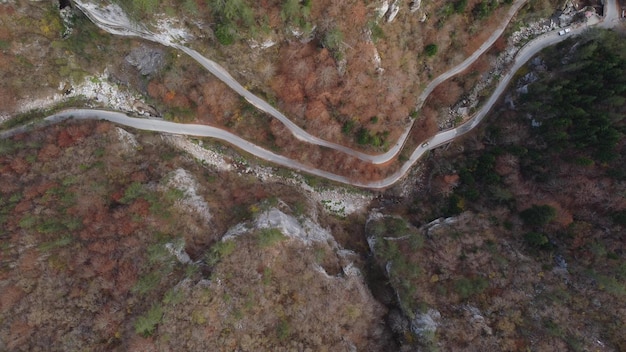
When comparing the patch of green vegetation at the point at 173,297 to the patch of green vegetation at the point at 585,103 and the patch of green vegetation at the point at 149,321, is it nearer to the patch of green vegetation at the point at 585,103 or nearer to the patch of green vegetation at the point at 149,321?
the patch of green vegetation at the point at 149,321

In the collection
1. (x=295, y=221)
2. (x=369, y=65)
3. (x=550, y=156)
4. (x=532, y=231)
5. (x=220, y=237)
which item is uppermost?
(x=369, y=65)

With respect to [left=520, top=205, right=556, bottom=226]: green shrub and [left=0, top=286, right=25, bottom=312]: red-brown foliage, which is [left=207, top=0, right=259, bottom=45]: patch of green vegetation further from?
[left=520, top=205, right=556, bottom=226]: green shrub

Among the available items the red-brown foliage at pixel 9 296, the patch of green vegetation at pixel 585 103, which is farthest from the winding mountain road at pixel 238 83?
the red-brown foliage at pixel 9 296

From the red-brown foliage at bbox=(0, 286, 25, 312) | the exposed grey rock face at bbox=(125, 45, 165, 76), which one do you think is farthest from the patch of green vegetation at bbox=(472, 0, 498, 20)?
the red-brown foliage at bbox=(0, 286, 25, 312)

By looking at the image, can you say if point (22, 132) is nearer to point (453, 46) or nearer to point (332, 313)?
point (332, 313)

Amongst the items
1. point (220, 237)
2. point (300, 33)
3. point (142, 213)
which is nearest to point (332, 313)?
point (220, 237)

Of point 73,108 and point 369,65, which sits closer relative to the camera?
point 369,65
